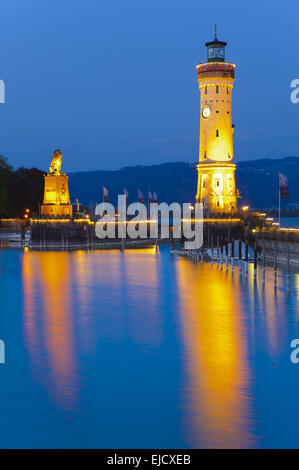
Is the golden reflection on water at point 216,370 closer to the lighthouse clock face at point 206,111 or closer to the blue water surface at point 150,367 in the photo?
the blue water surface at point 150,367

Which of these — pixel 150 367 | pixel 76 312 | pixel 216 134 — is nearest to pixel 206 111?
pixel 216 134

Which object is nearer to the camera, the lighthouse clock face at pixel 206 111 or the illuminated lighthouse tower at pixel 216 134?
the illuminated lighthouse tower at pixel 216 134

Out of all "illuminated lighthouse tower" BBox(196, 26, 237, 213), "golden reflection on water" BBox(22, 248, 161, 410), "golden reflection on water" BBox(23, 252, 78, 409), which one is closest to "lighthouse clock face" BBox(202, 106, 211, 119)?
"illuminated lighthouse tower" BBox(196, 26, 237, 213)

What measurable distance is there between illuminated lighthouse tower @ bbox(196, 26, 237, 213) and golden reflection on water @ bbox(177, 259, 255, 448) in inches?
2057

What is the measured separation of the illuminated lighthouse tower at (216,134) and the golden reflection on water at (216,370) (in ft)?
171

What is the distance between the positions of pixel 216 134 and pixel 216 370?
76.6 meters

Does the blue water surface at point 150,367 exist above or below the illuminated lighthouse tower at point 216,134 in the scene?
below

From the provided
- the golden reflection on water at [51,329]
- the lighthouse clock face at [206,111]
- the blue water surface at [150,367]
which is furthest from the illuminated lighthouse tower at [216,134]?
the blue water surface at [150,367]

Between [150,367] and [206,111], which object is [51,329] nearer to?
[150,367]

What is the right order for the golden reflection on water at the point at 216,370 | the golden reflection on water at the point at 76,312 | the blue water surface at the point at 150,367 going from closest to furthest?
1. the golden reflection on water at the point at 216,370
2. the blue water surface at the point at 150,367
3. the golden reflection on water at the point at 76,312

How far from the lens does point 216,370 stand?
82.6ft

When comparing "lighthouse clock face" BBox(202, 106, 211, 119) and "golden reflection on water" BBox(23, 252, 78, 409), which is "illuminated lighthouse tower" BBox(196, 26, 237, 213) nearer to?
"lighthouse clock face" BBox(202, 106, 211, 119)

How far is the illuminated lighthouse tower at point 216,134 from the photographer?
9825 cm

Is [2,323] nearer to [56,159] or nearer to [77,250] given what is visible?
[77,250]
